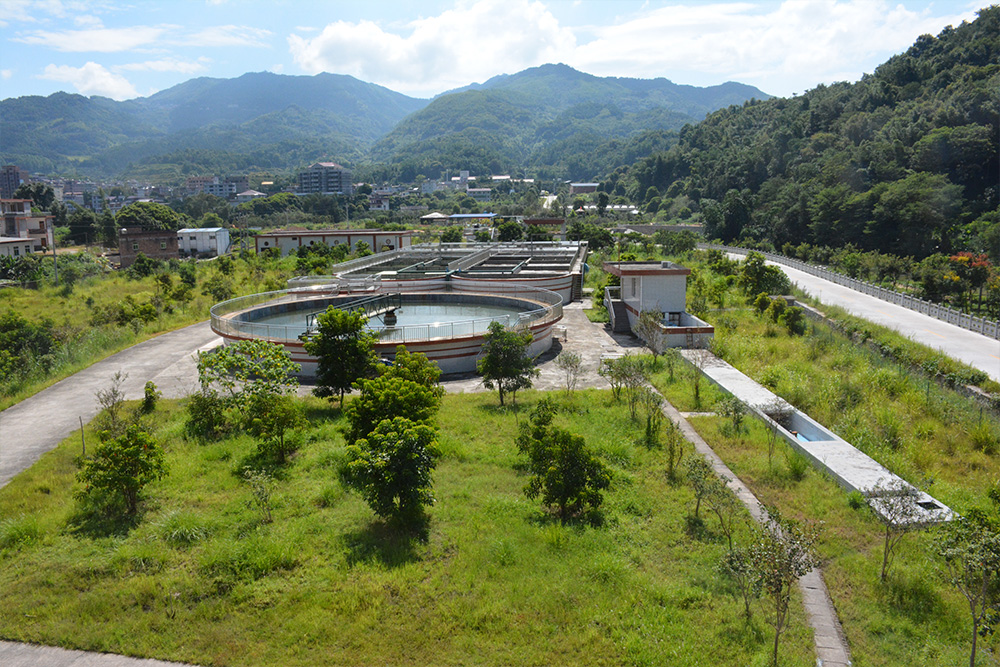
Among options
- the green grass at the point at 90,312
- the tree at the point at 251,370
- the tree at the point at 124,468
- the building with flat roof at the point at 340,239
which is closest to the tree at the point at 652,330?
the tree at the point at 251,370

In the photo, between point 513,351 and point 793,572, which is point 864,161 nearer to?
point 513,351

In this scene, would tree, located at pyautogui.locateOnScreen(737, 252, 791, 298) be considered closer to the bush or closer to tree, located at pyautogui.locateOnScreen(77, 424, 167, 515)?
tree, located at pyautogui.locateOnScreen(77, 424, 167, 515)

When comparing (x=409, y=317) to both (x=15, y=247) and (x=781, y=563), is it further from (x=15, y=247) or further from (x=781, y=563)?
(x=15, y=247)

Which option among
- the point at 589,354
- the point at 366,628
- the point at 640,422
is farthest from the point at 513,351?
the point at 366,628

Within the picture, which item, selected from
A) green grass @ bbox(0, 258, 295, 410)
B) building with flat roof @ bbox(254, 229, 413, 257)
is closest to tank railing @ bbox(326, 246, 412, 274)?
green grass @ bbox(0, 258, 295, 410)

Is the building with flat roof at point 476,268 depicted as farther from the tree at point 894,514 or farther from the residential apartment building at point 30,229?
the residential apartment building at point 30,229

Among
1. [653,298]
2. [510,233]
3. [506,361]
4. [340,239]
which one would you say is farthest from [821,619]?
[510,233]
